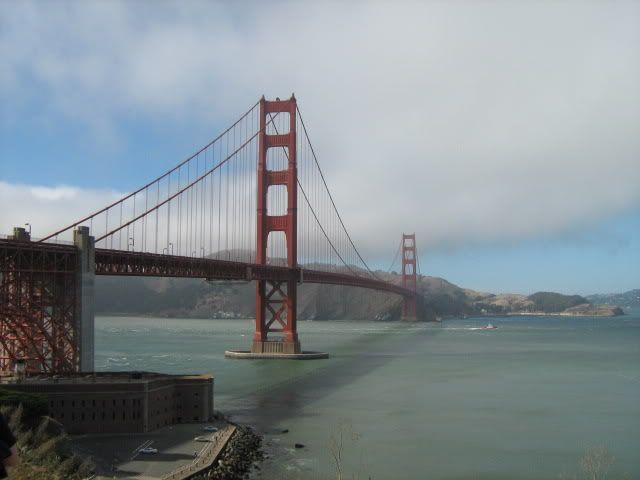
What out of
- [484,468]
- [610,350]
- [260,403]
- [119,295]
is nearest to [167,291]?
[119,295]

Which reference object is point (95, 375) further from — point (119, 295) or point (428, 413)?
point (119, 295)

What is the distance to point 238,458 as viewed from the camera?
17781 millimetres

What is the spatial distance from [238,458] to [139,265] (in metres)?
15.2

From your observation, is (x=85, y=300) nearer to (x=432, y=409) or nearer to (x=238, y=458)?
(x=238, y=458)

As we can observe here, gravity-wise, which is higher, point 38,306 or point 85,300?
point 85,300

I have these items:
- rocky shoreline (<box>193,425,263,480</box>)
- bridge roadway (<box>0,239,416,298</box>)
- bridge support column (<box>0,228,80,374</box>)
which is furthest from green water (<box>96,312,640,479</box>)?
bridge support column (<box>0,228,80,374</box>)

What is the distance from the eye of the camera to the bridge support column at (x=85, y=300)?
23.4m

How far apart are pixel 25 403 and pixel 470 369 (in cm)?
3101

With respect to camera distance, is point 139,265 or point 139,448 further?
point 139,265

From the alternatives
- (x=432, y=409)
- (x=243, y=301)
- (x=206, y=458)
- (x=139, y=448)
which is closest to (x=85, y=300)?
(x=139, y=448)

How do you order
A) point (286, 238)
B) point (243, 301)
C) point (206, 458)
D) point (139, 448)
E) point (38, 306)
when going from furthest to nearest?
point (243, 301), point (286, 238), point (38, 306), point (139, 448), point (206, 458)

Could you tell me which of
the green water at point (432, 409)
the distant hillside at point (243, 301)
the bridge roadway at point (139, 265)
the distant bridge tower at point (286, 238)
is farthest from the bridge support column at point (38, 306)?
the distant hillside at point (243, 301)

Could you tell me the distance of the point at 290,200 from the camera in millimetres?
49344

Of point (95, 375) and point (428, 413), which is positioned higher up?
point (95, 375)
